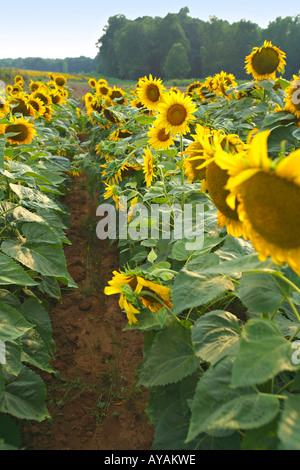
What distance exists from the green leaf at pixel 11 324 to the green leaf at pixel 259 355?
0.83 metres

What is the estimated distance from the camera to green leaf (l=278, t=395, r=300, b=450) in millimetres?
705

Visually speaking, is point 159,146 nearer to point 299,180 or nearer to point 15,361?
point 15,361

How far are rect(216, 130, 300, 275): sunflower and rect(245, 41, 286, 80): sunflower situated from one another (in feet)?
10.4

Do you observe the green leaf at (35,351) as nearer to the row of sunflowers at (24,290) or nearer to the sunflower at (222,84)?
the row of sunflowers at (24,290)

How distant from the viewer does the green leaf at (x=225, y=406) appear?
816mm

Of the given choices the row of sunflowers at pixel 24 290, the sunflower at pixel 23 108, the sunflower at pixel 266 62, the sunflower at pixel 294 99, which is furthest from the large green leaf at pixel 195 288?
the sunflower at pixel 23 108

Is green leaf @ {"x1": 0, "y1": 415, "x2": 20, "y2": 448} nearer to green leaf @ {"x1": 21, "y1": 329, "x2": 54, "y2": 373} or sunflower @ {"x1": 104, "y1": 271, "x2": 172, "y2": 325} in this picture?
green leaf @ {"x1": 21, "y1": 329, "x2": 54, "y2": 373}

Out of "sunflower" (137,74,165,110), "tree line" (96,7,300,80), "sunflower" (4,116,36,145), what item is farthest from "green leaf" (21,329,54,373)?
"tree line" (96,7,300,80)

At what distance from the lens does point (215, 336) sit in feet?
3.62

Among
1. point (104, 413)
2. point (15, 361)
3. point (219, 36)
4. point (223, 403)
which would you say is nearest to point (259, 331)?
point (223, 403)

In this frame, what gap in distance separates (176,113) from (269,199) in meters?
1.60

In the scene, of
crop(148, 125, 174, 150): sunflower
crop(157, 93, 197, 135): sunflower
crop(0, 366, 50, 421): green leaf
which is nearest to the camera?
crop(0, 366, 50, 421): green leaf

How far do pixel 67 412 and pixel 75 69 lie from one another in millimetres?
90842
